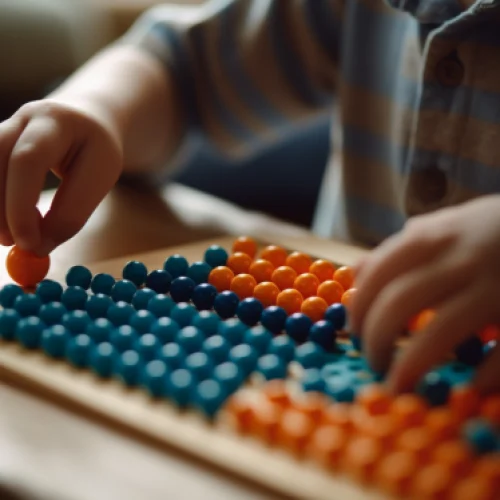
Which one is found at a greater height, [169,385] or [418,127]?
[418,127]

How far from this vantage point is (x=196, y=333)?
1.37 ft

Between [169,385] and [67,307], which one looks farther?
[67,307]

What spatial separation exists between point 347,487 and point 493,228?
0.46 ft

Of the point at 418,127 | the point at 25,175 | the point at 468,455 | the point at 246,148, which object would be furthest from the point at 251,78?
the point at 468,455

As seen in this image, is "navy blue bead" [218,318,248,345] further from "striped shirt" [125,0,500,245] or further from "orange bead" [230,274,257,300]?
"striped shirt" [125,0,500,245]

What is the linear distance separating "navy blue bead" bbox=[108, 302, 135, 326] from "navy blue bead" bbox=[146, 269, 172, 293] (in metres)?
0.06

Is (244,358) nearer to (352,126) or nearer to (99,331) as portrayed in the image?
(99,331)

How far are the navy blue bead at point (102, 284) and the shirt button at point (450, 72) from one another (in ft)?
1.06

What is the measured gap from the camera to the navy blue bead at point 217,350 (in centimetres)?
40

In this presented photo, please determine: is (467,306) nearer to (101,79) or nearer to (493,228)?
(493,228)

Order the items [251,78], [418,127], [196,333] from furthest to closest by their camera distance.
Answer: [251,78], [418,127], [196,333]

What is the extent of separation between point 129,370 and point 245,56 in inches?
Answer: 20.6

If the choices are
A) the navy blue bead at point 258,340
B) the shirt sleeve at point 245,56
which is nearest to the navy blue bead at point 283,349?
the navy blue bead at point 258,340

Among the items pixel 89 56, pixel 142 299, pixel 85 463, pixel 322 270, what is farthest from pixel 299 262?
pixel 89 56
